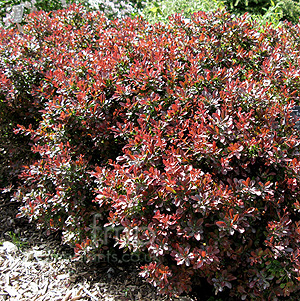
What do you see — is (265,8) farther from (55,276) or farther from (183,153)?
(55,276)

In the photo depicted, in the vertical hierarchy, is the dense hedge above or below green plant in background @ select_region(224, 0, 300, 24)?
below

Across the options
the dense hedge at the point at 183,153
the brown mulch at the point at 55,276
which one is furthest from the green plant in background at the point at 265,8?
the brown mulch at the point at 55,276

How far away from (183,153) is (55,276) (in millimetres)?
1688

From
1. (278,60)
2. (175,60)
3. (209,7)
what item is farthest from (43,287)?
(209,7)

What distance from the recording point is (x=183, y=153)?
230 centimetres

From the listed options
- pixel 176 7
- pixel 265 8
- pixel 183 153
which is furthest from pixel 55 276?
pixel 265 8

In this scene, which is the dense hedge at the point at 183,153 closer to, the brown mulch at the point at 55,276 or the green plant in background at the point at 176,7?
the brown mulch at the point at 55,276

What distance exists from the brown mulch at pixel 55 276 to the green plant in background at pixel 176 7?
4.18 meters

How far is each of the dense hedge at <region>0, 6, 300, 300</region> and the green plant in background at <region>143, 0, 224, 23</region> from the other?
2570 mm

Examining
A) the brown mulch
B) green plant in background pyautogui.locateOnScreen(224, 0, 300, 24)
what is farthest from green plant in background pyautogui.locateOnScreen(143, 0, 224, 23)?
the brown mulch

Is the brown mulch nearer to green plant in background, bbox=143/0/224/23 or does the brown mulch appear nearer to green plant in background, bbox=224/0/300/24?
green plant in background, bbox=143/0/224/23

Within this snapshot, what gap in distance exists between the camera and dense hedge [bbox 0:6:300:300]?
7.33ft

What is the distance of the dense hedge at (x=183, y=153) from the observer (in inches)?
88.0

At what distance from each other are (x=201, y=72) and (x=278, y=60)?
2.13 feet
